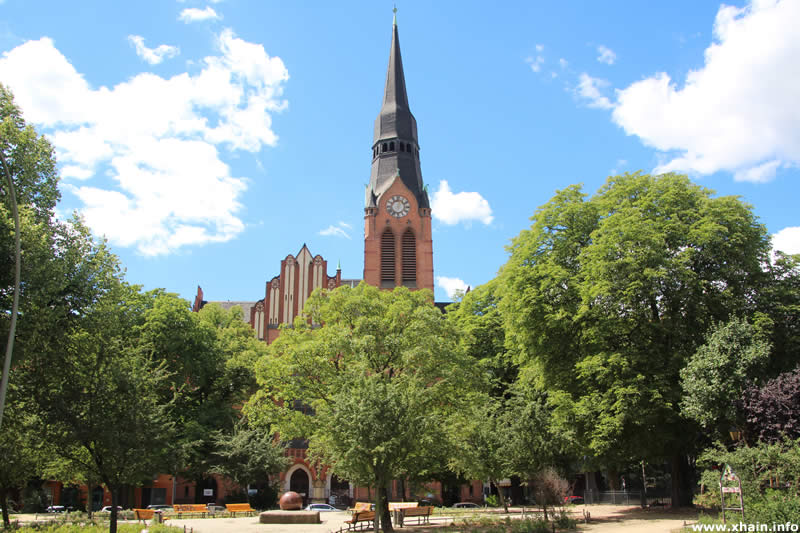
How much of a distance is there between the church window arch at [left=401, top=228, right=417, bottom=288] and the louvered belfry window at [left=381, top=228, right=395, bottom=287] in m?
1.02

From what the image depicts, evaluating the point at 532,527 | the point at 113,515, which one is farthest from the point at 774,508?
the point at 113,515

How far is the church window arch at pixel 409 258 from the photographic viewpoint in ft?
186

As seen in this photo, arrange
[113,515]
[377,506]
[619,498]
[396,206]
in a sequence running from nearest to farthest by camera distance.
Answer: [113,515], [377,506], [619,498], [396,206]

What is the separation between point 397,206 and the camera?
195ft

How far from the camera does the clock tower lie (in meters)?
57.1

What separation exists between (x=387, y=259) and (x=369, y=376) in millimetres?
33979

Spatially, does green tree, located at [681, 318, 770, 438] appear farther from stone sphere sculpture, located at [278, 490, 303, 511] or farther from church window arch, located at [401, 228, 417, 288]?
church window arch, located at [401, 228, 417, 288]

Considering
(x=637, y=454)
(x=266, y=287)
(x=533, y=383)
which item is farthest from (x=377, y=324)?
(x=266, y=287)

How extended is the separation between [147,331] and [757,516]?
3285 cm

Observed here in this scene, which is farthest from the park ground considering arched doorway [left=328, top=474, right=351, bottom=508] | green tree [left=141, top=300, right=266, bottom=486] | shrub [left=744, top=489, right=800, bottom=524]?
arched doorway [left=328, top=474, right=351, bottom=508]

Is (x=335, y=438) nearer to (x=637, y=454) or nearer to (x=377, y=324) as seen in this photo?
(x=377, y=324)

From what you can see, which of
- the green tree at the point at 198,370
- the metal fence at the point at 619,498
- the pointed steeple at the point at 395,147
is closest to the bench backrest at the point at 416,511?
the green tree at the point at 198,370

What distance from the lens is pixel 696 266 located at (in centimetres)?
2600

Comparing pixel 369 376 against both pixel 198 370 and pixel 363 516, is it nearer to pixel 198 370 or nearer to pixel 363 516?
pixel 363 516
